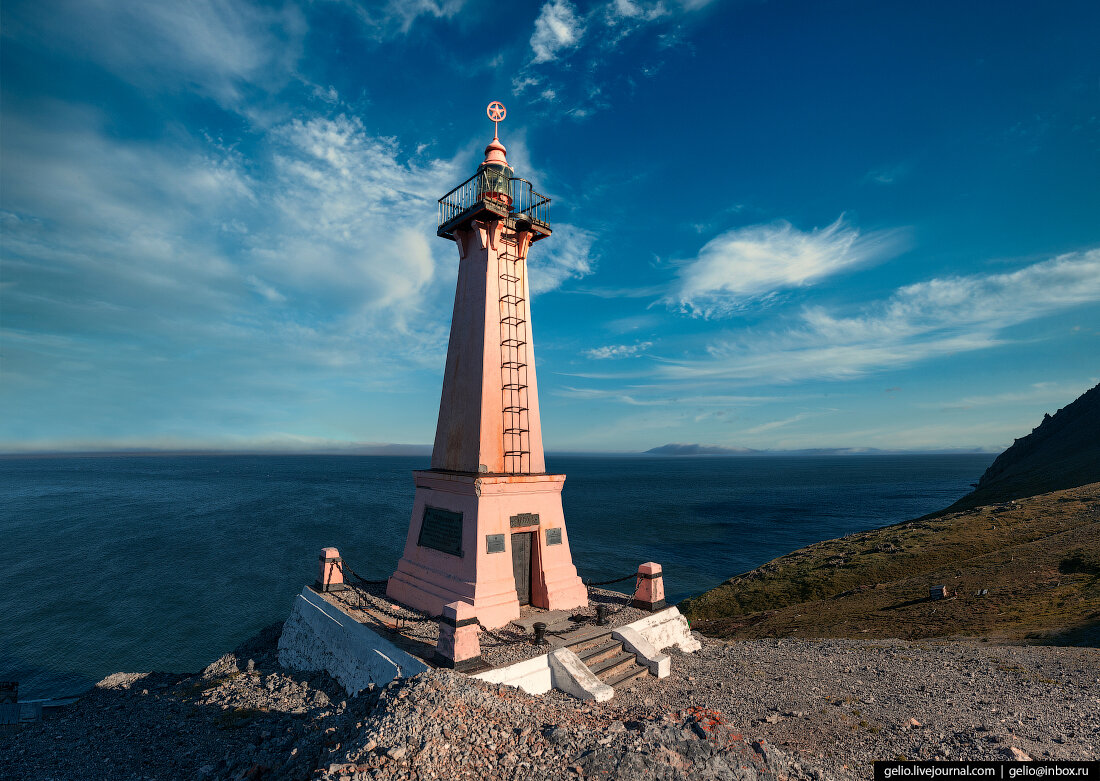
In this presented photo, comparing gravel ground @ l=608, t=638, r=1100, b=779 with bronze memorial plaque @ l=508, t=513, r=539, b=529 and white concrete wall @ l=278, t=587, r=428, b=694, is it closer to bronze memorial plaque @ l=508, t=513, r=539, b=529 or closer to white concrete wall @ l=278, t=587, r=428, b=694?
bronze memorial plaque @ l=508, t=513, r=539, b=529

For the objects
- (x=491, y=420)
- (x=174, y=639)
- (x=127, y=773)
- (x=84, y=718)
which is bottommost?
(x=174, y=639)

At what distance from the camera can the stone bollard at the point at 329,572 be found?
53.9ft

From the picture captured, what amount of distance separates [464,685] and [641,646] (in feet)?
17.2

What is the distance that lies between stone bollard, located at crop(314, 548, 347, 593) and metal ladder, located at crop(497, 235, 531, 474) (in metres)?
6.70

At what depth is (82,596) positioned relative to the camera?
1304 inches

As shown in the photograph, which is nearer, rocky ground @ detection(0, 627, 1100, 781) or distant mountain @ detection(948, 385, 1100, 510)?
rocky ground @ detection(0, 627, 1100, 781)

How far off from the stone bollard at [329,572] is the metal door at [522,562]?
615 cm

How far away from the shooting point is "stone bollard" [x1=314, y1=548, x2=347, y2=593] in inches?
647

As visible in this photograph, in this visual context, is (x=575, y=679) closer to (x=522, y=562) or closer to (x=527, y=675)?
(x=527, y=675)

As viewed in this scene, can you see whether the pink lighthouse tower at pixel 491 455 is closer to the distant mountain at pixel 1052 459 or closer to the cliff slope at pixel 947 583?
the cliff slope at pixel 947 583

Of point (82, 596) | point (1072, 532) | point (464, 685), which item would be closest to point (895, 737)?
point (464, 685)

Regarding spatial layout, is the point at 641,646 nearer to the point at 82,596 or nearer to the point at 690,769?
the point at 690,769

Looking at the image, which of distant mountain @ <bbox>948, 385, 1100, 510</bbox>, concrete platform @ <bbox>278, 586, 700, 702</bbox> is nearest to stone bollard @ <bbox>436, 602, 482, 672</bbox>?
concrete platform @ <bbox>278, 586, 700, 702</bbox>

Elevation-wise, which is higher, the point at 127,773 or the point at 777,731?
the point at 777,731
